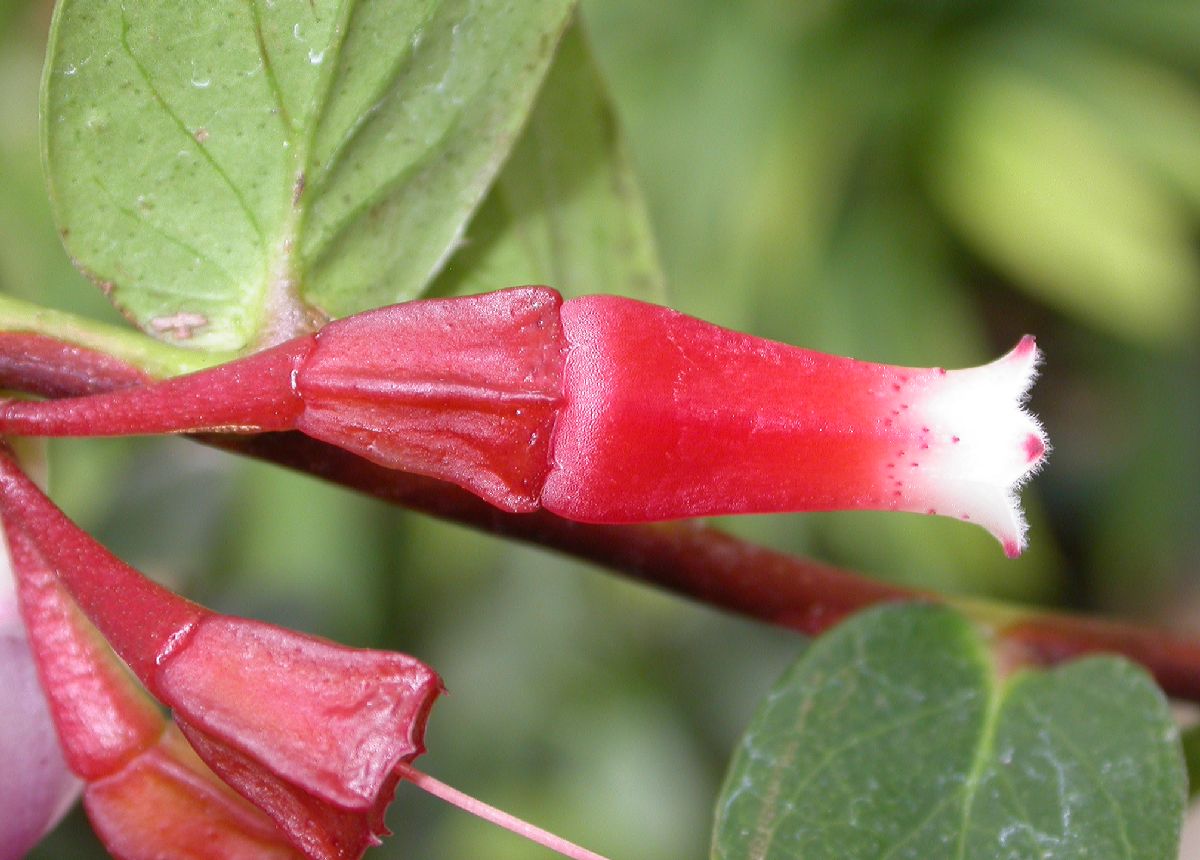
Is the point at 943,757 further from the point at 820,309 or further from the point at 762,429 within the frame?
the point at 820,309

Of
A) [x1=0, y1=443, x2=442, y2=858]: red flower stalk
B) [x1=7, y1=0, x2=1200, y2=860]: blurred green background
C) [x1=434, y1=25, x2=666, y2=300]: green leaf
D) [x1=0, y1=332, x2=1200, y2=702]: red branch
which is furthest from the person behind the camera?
[x1=7, y1=0, x2=1200, y2=860]: blurred green background

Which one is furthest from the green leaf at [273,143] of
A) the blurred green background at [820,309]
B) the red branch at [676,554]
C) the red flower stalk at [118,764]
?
the blurred green background at [820,309]

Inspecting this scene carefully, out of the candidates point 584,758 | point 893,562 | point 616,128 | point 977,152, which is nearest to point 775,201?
point 977,152

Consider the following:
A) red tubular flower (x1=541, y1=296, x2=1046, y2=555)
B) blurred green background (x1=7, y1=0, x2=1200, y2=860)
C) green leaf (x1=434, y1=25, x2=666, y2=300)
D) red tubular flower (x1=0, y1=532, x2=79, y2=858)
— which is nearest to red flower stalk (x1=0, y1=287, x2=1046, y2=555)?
red tubular flower (x1=541, y1=296, x2=1046, y2=555)

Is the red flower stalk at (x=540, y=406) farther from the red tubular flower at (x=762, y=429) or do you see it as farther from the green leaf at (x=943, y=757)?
the green leaf at (x=943, y=757)

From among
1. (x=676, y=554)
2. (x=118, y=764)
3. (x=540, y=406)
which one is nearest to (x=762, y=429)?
(x=540, y=406)

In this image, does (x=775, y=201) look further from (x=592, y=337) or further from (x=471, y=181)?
(x=592, y=337)

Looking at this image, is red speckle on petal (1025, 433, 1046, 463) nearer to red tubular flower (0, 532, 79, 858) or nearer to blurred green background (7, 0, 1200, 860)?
red tubular flower (0, 532, 79, 858)
